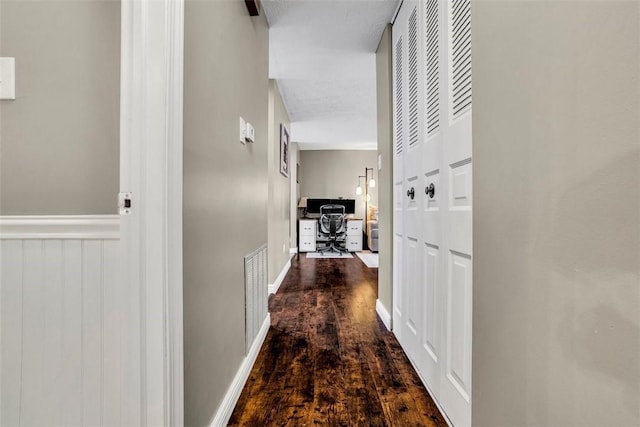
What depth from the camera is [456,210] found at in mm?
1221

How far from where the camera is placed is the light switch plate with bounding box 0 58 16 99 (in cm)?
94

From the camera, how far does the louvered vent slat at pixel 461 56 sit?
1.13 metres

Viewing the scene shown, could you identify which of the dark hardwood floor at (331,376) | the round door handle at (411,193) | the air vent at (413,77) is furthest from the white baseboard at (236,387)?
the air vent at (413,77)

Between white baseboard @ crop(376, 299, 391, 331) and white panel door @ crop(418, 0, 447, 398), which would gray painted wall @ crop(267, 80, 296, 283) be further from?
white panel door @ crop(418, 0, 447, 398)

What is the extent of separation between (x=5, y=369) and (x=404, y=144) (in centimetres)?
204

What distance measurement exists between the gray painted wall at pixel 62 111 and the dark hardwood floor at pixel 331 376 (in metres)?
1.09

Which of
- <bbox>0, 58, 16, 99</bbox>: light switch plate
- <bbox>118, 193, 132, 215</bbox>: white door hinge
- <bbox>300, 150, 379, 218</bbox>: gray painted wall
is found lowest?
<bbox>118, 193, 132, 215</bbox>: white door hinge

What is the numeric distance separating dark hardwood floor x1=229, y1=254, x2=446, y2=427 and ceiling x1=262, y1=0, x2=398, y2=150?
7.55 feet

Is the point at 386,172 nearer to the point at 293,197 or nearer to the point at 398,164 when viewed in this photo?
the point at 398,164

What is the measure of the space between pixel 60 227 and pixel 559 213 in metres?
1.29

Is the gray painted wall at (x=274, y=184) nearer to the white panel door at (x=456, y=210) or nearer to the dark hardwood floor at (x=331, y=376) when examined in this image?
the dark hardwood floor at (x=331, y=376)

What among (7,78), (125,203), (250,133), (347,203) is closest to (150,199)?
(125,203)

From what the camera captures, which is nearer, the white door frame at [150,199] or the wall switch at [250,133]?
the white door frame at [150,199]

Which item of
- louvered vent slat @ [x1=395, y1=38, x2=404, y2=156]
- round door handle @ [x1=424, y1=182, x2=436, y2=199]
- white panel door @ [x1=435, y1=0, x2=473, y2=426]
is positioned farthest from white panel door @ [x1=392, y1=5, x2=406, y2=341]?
white panel door @ [x1=435, y1=0, x2=473, y2=426]
